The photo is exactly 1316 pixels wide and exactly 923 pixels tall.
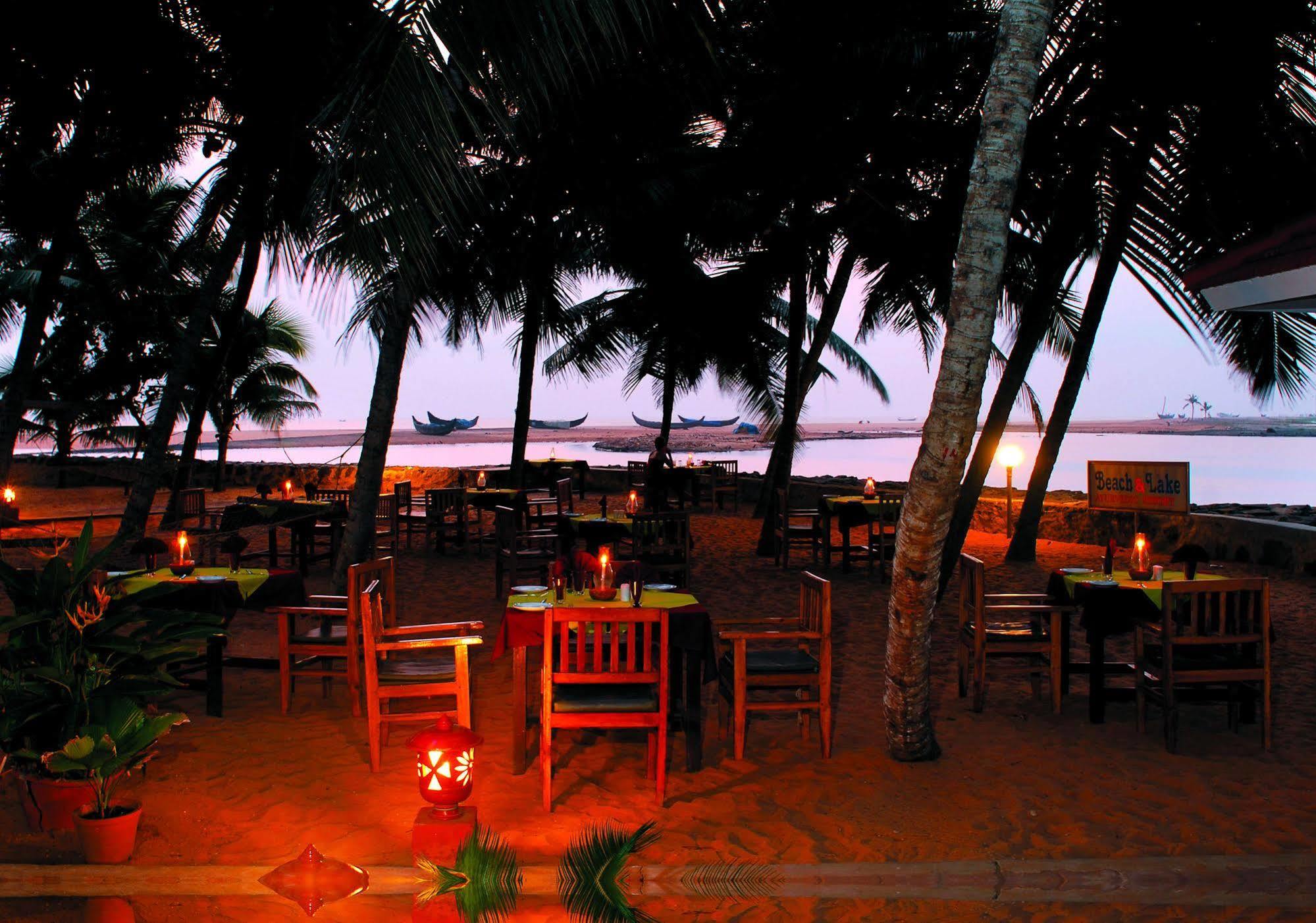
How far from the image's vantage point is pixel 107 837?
10.2 ft

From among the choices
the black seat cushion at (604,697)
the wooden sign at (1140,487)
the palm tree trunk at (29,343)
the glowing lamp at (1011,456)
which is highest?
the palm tree trunk at (29,343)

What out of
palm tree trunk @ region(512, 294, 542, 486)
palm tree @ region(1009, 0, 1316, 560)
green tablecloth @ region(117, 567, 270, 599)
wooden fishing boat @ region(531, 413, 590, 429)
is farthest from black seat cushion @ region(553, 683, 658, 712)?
wooden fishing boat @ region(531, 413, 590, 429)

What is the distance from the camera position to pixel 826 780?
13.0 feet

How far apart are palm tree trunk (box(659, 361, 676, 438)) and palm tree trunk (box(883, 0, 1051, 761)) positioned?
1314 cm

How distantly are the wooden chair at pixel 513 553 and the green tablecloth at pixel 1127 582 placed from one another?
3483mm

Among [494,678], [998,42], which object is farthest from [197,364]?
[998,42]

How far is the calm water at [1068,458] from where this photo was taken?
25359mm

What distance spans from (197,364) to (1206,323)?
15.7 metres

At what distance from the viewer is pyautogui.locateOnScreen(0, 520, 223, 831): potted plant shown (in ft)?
11.0

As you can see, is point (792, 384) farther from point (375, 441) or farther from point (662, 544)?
point (375, 441)

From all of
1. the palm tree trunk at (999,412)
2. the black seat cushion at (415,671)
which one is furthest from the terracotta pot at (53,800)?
the palm tree trunk at (999,412)

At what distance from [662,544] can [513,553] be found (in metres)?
1.16

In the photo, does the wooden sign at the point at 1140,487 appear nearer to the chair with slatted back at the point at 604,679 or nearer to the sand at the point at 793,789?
the sand at the point at 793,789

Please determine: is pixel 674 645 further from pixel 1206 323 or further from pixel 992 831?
pixel 1206 323
